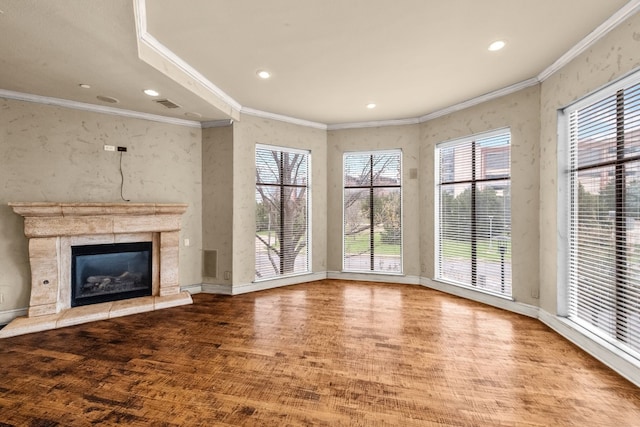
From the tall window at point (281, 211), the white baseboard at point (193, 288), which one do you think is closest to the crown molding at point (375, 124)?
the tall window at point (281, 211)

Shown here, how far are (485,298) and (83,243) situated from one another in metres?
6.01

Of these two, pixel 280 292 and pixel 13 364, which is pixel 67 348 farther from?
pixel 280 292

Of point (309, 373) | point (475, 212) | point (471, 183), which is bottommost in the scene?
point (309, 373)

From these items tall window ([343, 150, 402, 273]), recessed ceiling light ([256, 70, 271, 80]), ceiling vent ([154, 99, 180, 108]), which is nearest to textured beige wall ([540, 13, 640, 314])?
tall window ([343, 150, 402, 273])

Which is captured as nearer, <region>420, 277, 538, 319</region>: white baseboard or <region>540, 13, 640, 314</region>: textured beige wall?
<region>540, 13, 640, 314</region>: textured beige wall

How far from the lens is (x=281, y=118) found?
17.6ft

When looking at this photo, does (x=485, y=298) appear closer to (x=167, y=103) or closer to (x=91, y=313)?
(x=167, y=103)

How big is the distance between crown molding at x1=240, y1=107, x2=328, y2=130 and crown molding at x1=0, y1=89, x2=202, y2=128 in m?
0.92

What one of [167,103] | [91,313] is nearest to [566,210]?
[167,103]

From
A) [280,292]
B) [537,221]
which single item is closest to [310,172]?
[280,292]

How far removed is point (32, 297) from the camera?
3.68 meters

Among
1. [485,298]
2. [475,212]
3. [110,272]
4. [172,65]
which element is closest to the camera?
[172,65]

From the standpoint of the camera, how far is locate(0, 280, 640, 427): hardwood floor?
2.06 meters

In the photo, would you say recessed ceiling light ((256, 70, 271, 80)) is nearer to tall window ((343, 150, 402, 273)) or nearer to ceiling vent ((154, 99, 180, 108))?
ceiling vent ((154, 99, 180, 108))
